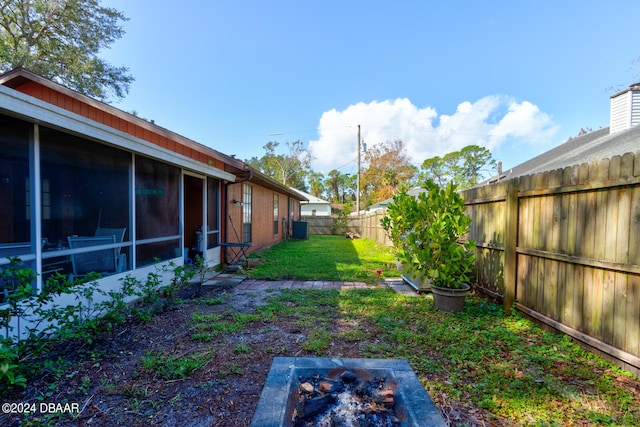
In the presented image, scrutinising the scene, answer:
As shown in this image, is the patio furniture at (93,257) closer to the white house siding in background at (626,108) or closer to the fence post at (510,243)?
the fence post at (510,243)

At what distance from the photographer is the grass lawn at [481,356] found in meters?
1.88

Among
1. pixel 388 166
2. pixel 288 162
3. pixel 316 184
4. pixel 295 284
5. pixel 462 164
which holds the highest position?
pixel 288 162

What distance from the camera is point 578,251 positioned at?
2.70 meters

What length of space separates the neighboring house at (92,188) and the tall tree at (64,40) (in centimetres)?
968

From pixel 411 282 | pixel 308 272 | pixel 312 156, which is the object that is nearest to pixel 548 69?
pixel 411 282

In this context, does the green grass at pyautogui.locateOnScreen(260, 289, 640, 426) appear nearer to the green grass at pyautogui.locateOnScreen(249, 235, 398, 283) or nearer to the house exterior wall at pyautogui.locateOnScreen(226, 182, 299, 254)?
the green grass at pyautogui.locateOnScreen(249, 235, 398, 283)

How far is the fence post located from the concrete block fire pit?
2.61 metres

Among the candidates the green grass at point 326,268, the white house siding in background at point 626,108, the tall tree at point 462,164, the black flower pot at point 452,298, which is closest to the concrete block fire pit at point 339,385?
the black flower pot at point 452,298

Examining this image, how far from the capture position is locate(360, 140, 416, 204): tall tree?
28.4 meters

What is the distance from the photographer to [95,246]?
11.3 ft

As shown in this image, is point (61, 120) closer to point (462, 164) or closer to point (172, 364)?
point (172, 364)

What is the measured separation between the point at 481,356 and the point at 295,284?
3256mm

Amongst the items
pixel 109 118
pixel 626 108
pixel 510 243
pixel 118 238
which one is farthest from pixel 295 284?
pixel 626 108

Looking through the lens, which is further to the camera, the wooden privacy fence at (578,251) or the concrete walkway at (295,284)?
the concrete walkway at (295,284)
